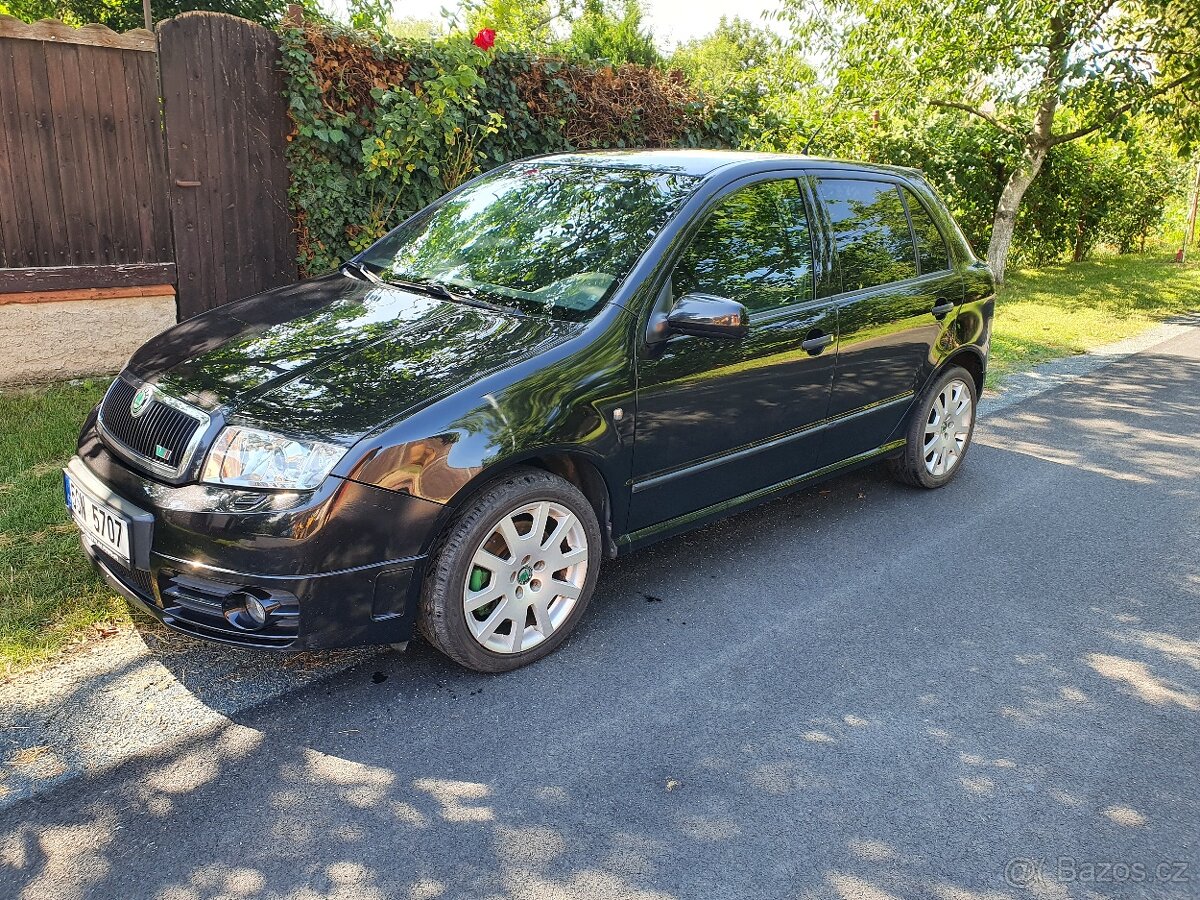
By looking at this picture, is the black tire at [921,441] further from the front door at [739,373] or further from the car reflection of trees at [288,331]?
the car reflection of trees at [288,331]

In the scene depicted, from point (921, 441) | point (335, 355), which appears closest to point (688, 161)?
point (335, 355)

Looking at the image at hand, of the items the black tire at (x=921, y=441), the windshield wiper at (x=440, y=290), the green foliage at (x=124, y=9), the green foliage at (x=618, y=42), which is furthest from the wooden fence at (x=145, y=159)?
the green foliage at (x=618, y=42)

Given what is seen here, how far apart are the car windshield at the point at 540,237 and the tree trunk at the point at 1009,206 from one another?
10.8 meters

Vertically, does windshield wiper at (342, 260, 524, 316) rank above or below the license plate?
above

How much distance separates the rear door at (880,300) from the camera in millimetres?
4496

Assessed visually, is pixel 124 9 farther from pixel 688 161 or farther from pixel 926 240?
pixel 926 240

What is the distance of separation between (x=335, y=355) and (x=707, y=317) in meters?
1.35

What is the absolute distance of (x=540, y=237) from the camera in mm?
4035

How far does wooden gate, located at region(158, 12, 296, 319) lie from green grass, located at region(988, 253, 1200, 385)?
610cm

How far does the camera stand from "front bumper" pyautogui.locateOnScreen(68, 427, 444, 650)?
2.87 metres

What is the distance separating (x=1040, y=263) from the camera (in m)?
16.9

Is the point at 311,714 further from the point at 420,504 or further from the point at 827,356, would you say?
the point at 827,356

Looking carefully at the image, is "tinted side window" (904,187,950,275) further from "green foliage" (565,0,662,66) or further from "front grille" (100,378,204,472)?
"green foliage" (565,0,662,66)

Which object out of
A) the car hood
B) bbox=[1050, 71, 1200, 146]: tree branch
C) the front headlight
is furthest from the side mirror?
bbox=[1050, 71, 1200, 146]: tree branch
